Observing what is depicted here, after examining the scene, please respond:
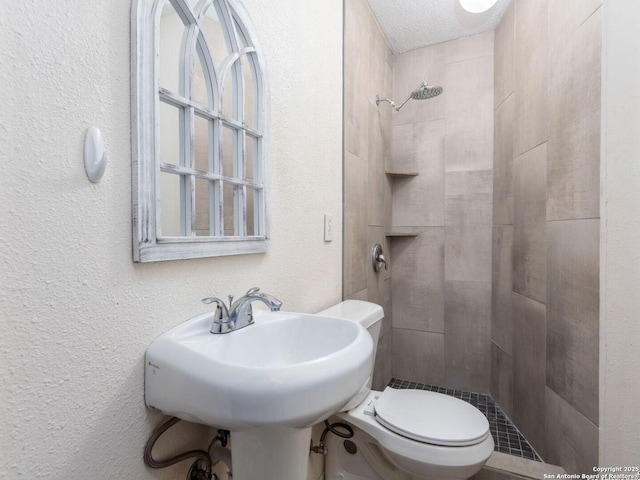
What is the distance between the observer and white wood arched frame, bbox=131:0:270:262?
63 cm

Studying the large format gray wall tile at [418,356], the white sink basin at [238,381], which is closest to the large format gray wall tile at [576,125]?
the white sink basin at [238,381]

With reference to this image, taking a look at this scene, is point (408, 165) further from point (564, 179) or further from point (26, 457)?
point (26, 457)

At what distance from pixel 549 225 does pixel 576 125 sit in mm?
419

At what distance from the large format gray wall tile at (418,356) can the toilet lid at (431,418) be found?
0.99 meters

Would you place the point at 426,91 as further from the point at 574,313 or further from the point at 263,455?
the point at 263,455

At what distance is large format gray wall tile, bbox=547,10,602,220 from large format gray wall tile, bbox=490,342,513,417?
959mm

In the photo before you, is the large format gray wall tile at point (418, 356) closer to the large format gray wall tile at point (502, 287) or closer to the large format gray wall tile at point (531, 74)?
the large format gray wall tile at point (502, 287)

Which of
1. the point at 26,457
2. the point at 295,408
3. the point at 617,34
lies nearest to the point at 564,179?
the point at 617,34

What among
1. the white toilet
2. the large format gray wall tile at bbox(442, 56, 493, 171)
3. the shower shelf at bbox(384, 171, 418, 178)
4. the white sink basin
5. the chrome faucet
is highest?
the large format gray wall tile at bbox(442, 56, 493, 171)

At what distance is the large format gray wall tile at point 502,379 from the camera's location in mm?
1899

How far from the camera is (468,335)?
87.0 inches

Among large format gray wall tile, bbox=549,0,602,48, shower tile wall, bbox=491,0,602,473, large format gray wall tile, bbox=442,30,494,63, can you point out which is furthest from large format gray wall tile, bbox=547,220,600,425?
large format gray wall tile, bbox=442,30,494,63

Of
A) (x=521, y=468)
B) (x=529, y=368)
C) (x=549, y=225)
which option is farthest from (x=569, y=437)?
(x=549, y=225)

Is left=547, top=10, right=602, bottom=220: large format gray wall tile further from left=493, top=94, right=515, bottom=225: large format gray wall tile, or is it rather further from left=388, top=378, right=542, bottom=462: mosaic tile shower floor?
left=388, top=378, right=542, bottom=462: mosaic tile shower floor
